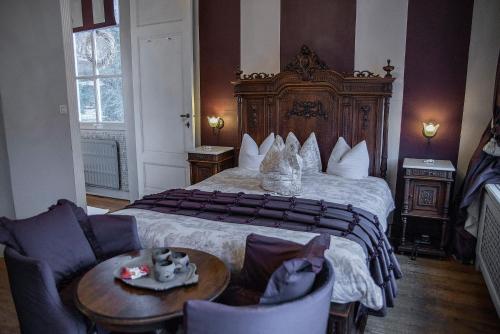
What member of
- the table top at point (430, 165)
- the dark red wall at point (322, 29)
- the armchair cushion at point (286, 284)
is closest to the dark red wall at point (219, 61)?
the dark red wall at point (322, 29)

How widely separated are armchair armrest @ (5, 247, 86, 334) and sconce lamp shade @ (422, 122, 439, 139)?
3.20 metres

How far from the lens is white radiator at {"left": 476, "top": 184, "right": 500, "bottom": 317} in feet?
8.03

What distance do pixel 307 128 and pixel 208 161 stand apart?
116 cm

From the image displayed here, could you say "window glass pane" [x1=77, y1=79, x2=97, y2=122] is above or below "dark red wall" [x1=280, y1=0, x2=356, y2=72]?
below

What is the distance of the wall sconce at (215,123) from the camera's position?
4434mm

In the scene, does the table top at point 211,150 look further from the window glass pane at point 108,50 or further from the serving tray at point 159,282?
the serving tray at point 159,282

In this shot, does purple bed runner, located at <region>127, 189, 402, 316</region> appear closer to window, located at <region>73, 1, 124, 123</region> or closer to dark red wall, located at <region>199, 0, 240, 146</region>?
dark red wall, located at <region>199, 0, 240, 146</region>

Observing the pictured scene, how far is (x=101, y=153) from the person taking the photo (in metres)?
5.30

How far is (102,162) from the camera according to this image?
5340 mm

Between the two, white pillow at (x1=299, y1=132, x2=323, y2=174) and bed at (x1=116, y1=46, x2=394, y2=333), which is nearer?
bed at (x1=116, y1=46, x2=394, y2=333)

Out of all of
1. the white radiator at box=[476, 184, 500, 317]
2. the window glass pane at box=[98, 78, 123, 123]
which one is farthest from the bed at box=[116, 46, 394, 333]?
the window glass pane at box=[98, 78, 123, 123]

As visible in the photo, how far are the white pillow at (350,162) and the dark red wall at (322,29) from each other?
2.77 ft

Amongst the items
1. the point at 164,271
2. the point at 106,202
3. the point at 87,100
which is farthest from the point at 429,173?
the point at 87,100

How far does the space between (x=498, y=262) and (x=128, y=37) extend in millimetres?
4551
